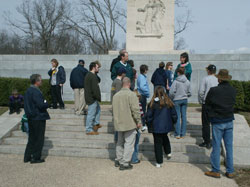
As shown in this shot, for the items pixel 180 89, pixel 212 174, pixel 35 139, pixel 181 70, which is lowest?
pixel 212 174

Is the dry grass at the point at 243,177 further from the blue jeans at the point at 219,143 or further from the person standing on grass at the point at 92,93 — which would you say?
the person standing on grass at the point at 92,93

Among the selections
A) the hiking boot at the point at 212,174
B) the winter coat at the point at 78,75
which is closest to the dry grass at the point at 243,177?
the hiking boot at the point at 212,174

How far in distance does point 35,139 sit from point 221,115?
3.99m

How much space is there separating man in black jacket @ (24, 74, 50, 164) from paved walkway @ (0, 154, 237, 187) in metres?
0.27

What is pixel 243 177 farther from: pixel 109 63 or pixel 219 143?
pixel 109 63

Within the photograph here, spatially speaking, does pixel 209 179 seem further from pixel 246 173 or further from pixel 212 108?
pixel 212 108

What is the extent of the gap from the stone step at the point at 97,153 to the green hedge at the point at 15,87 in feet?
10.5

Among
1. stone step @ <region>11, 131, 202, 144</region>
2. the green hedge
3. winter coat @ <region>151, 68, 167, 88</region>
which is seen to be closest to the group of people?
stone step @ <region>11, 131, 202, 144</region>

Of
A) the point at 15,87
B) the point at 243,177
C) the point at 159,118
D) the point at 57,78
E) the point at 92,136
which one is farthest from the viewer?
the point at 15,87

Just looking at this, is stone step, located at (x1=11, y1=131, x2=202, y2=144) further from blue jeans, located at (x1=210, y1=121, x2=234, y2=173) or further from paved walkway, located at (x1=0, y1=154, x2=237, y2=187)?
blue jeans, located at (x1=210, y1=121, x2=234, y2=173)

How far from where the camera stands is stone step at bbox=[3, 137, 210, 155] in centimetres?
643

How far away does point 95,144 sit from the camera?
267 inches

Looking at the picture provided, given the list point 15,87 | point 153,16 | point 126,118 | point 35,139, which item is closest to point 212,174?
point 126,118

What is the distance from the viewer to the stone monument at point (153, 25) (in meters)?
12.9
